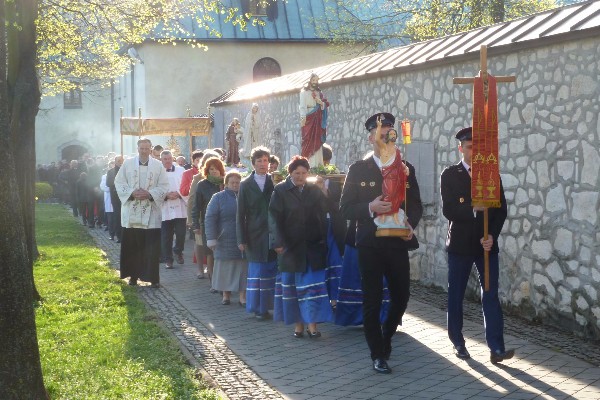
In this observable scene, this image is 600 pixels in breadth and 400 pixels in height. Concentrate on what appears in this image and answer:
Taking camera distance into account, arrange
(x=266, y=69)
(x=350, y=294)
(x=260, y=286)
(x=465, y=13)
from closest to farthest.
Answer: (x=350, y=294), (x=260, y=286), (x=465, y=13), (x=266, y=69)

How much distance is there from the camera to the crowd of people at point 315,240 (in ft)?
24.5

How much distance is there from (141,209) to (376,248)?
6.29 m

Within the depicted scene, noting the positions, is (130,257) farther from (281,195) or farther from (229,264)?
(281,195)

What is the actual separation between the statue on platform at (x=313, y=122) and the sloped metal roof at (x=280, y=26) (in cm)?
2556

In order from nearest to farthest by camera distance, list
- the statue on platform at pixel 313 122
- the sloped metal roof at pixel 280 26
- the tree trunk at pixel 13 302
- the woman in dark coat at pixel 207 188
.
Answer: the tree trunk at pixel 13 302, the statue on platform at pixel 313 122, the woman in dark coat at pixel 207 188, the sloped metal roof at pixel 280 26

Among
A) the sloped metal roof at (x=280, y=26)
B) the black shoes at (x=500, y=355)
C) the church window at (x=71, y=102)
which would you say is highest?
the sloped metal roof at (x=280, y=26)

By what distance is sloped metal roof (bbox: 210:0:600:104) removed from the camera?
8984 millimetres

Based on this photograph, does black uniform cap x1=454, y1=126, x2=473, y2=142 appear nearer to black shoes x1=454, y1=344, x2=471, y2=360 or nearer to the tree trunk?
black shoes x1=454, y1=344, x2=471, y2=360

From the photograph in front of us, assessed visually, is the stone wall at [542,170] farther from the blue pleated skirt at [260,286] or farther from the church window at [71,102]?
the church window at [71,102]

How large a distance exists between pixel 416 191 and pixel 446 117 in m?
4.07

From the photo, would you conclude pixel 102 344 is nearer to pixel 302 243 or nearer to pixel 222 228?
pixel 302 243

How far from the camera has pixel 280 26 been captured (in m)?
39.5

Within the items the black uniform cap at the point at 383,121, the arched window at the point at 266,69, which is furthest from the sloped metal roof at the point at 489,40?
the arched window at the point at 266,69

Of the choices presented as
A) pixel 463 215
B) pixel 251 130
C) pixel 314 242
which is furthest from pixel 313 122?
pixel 251 130
